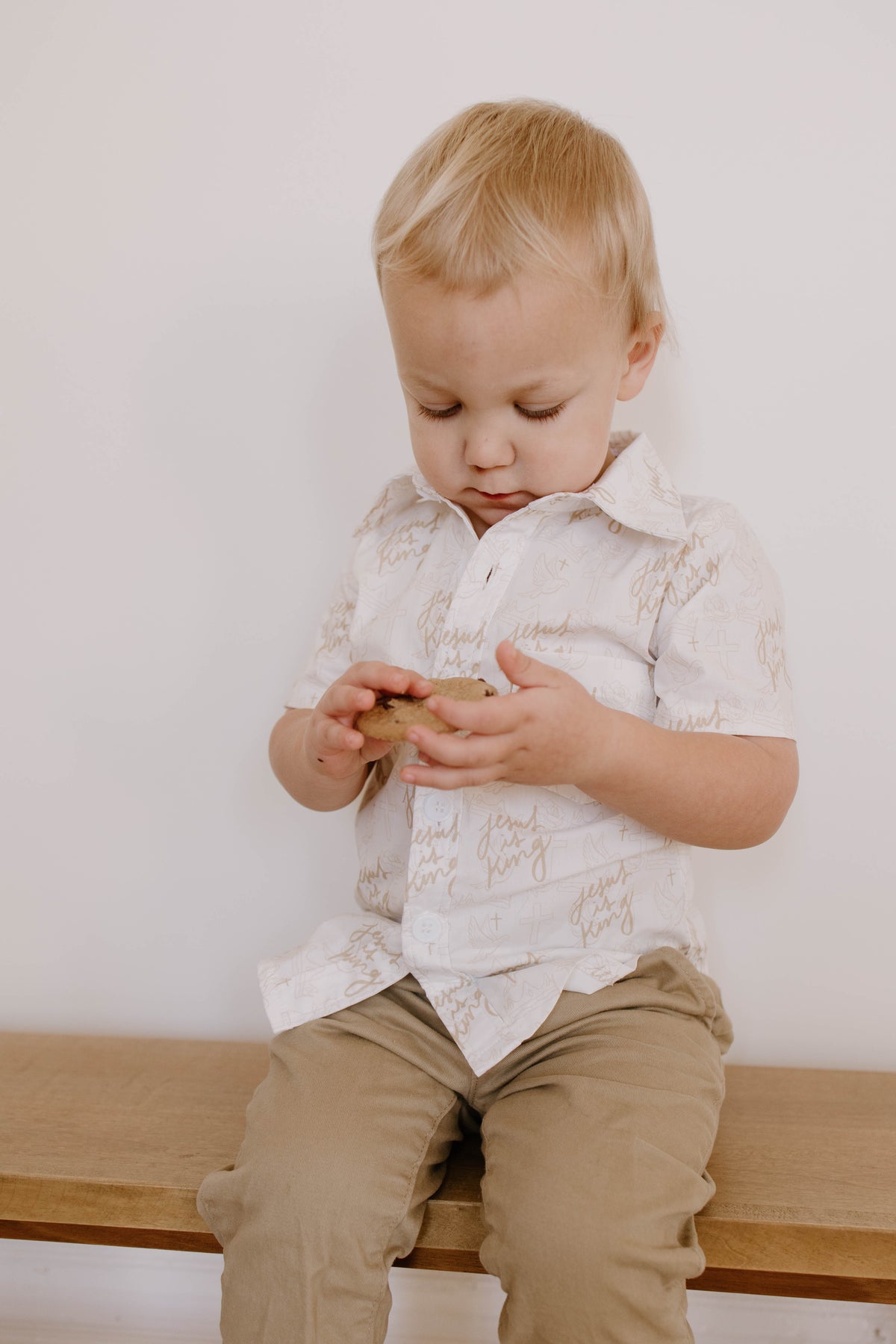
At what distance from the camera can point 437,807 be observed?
92 centimetres

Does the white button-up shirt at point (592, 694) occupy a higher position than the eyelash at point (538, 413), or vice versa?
the eyelash at point (538, 413)

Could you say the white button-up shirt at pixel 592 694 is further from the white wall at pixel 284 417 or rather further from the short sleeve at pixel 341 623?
the white wall at pixel 284 417

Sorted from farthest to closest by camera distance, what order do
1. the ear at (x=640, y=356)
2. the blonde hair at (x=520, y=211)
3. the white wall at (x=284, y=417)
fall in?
the white wall at (x=284, y=417)
the ear at (x=640, y=356)
the blonde hair at (x=520, y=211)

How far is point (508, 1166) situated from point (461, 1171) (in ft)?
0.43

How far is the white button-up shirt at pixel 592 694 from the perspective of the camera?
35.4 inches

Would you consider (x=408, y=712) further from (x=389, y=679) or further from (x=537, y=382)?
(x=537, y=382)

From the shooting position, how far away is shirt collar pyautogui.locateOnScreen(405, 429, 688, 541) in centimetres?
92

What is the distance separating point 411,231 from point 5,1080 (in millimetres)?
847

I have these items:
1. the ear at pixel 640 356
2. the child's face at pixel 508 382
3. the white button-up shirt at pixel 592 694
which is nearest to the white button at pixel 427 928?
the white button-up shirt at pixel 592 694

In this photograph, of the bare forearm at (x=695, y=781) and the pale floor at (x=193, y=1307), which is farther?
the pale floor at (x=193, y=1307)

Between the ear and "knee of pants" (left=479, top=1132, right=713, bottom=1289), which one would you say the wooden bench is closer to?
"knee of pants" (left=479, top=1132, right=713, bottom=1289)

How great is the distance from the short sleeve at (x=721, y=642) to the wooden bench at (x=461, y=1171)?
0.33 metres

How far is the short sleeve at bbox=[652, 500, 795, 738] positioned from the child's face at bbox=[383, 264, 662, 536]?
0.37ft

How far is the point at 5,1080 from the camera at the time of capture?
44.0 inches
